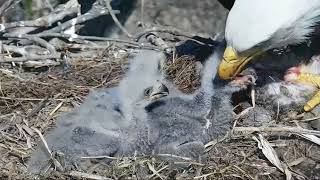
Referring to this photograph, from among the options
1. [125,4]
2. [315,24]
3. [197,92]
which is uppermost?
[315,24]

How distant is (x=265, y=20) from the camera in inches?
121

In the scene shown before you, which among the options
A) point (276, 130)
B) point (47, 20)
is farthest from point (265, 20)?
point (47, 20)

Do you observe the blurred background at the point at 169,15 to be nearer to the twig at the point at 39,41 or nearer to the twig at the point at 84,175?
the twig at the point at 39,41

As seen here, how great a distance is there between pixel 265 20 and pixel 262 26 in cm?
3

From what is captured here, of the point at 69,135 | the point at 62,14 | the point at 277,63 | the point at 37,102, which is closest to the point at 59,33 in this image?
the point at 62,14

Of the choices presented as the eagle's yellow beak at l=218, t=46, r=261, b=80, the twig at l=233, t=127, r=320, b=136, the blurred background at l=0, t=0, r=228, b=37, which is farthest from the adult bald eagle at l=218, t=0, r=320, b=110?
the blurred background at l=0, t=0, r=228, b=37

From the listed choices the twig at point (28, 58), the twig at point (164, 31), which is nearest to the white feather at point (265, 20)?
the twig at point (164, 31)

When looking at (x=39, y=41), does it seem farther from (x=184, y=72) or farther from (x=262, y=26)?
(x=262, y=26)

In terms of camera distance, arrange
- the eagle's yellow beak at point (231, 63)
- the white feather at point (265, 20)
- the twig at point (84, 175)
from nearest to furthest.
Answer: the twig at point (84, 175), the white feather at point (265, 20), the eagle's yellow beak at point (231, 63)

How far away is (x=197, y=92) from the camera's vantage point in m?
3.39

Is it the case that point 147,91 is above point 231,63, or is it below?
below

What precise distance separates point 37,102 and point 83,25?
2.91 feet

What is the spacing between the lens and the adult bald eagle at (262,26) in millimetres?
3086

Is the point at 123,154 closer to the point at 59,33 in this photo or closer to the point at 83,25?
the point at 59,33
